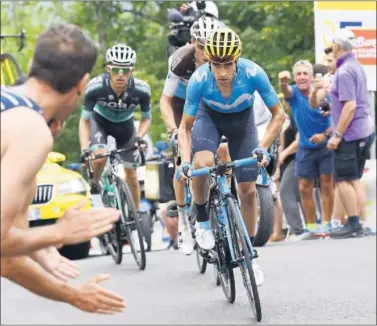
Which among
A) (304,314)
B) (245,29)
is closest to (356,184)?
(304,314)

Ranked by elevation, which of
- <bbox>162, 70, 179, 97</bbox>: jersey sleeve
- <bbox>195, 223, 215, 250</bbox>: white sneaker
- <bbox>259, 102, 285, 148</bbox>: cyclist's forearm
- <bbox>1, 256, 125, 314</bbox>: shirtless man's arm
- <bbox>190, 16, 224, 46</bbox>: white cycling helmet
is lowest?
<bbox>195, 223, 215, 250</bbox>: white sneaker

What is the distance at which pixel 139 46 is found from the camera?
95.2 ft

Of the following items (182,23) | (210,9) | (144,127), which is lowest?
(144,127)

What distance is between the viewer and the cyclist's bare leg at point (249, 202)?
10227 mm

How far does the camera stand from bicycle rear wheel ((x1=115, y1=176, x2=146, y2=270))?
11.7 m

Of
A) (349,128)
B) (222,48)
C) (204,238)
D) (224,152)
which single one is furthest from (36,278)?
(349,128)

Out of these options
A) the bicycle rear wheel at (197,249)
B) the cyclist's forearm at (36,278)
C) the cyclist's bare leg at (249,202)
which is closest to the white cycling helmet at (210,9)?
the bicycle rear wheel at (197,249)

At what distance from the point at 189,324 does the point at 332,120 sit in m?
5.18

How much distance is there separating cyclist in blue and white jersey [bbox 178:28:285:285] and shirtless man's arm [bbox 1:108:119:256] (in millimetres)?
4015

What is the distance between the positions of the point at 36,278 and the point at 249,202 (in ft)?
17.2

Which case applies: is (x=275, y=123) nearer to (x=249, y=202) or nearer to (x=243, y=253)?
(x=249, y=202)

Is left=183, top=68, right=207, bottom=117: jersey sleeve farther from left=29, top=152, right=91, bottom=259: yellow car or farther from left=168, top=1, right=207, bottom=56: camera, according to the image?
left=168, top=1, right=207, bottom=56: camera

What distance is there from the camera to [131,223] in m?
12.0

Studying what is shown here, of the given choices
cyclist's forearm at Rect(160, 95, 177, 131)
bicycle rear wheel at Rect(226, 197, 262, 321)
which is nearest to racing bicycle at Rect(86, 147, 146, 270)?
cyclist's forearm at Rect(160, 95, 177, 131)
